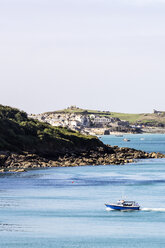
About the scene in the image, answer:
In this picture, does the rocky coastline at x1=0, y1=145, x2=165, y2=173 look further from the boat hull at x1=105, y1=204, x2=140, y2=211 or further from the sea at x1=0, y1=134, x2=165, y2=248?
the boat hull at x1=105, y1=204, x2=140, y2=211

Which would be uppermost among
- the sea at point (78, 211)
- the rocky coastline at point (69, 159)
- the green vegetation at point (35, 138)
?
the green vegetation at point (35, 138)

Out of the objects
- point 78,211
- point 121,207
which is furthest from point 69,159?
point 78,211

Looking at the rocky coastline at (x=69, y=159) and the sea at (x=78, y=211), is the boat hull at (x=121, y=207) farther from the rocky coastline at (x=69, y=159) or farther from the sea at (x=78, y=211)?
the rocky coastline at (x=69, y=159)

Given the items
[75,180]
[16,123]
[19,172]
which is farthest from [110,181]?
[16,123]

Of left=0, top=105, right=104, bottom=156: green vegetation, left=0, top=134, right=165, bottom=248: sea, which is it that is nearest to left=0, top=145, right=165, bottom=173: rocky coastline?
left=0, top=105, right=104, bottom=156: green vegetation

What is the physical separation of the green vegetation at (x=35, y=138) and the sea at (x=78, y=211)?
30.9 meters

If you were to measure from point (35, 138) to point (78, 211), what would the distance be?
261 ft

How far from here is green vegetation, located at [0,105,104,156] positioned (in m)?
143

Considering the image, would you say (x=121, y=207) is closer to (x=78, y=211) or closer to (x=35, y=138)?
(x=78, y=211)

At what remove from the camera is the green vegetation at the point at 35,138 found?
14300 cm

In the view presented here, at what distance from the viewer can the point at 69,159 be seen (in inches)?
5453

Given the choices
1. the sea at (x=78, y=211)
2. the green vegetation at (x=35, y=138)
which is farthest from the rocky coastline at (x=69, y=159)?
the sea at (x=78, y=211)

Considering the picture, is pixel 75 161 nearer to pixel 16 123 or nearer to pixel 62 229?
pixel 16 123

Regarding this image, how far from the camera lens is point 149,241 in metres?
58.2
